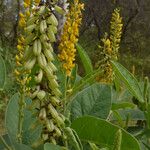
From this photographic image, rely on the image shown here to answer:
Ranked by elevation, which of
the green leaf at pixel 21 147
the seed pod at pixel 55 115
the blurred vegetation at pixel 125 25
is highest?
the blurred vegetation at pixel 125 25

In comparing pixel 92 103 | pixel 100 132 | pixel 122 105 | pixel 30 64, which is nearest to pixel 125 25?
pixel 122 105

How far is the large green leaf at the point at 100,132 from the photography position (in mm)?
980

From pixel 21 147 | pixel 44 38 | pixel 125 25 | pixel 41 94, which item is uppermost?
pixel 125 25

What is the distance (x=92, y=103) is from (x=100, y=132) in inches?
7.8

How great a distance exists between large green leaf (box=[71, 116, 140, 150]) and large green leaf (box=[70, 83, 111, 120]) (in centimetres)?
13

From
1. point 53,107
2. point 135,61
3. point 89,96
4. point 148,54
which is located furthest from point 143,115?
point 148,54

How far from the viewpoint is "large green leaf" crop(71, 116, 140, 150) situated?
0.98 meters

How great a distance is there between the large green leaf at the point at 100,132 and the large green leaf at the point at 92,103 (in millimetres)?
128

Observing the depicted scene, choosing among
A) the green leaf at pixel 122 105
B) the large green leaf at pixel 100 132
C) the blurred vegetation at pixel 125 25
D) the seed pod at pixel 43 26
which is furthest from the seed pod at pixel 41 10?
the blurred vegetation at pixel 125 25

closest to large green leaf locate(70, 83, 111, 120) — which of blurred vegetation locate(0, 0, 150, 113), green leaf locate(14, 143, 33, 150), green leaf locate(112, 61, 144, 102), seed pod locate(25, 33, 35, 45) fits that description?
green leaf locate(112, 61, 144, 102)

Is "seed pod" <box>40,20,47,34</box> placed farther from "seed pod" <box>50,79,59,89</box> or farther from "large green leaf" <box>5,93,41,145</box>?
"large green leaf" <box>5,93,41,145</box>

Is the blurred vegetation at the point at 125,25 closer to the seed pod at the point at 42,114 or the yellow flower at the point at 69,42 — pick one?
the yellow flower at the point at 69,42

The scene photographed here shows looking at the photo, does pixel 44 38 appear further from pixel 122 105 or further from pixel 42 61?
pixel 122 105

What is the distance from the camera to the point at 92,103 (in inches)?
47.4
